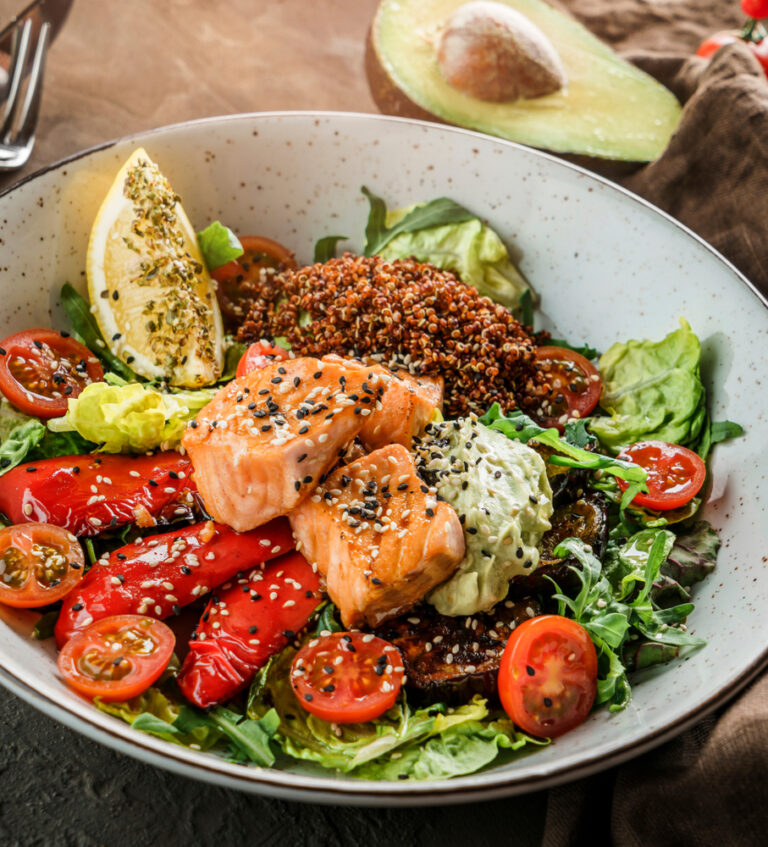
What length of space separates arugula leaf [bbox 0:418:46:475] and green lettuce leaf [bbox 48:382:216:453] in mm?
60

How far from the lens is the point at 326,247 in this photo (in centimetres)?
389

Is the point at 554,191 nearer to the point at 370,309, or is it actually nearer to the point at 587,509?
the point at 370,309

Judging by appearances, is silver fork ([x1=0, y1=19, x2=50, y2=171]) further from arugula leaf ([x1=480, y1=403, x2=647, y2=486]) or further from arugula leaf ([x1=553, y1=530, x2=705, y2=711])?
arugula leaf ([x1=553, y1=530, x2=705, y2=711])

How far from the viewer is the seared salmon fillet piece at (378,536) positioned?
8.23 feet

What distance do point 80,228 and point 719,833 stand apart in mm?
3160

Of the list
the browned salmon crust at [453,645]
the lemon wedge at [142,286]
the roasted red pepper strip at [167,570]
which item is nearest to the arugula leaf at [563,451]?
the browned salmon crust at [453,645]

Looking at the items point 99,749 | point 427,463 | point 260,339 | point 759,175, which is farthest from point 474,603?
point 759,175

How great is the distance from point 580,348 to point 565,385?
0.32 meters

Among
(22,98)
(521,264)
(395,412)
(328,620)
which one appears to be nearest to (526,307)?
(521,264)

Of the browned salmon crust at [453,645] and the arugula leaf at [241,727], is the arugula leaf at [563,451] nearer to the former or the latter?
the browned salmon crust at [453,645]

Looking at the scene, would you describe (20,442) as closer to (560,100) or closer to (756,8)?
(560,100)

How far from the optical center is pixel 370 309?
3.34 metres

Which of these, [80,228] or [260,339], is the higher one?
[80,228]

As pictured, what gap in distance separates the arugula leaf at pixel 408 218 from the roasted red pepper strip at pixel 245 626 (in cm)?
173
